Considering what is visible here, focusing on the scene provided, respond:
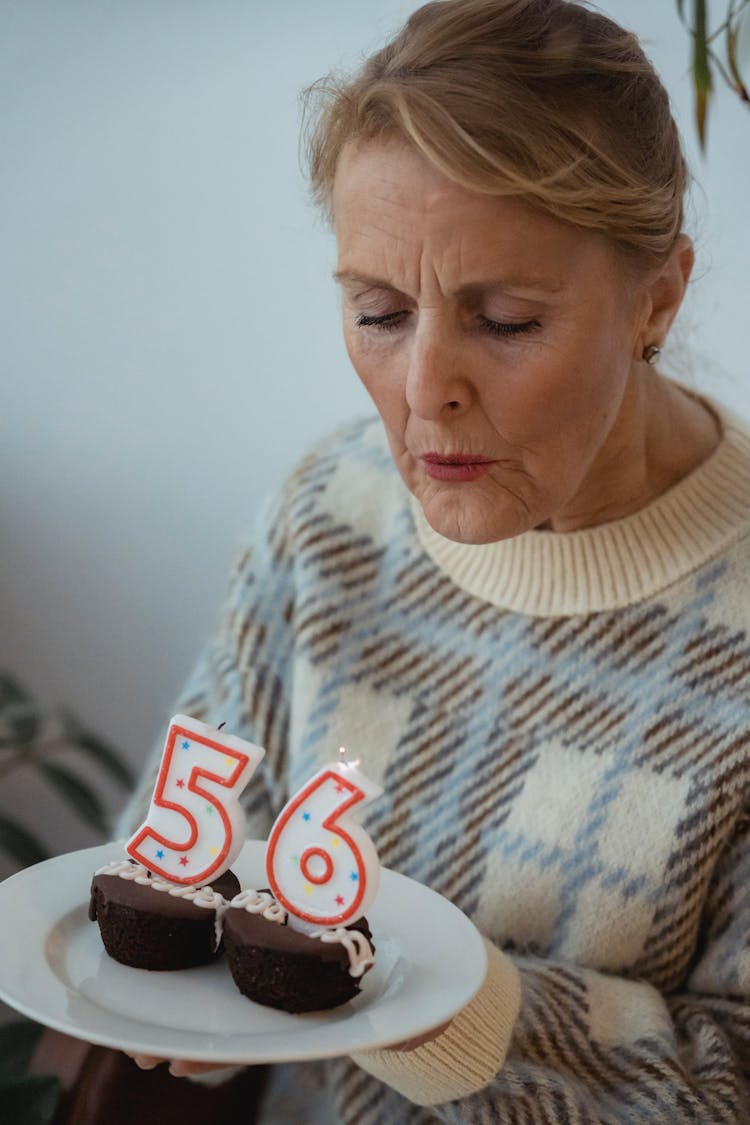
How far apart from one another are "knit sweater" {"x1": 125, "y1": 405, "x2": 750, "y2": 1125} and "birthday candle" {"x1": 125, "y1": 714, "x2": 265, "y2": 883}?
0.78 ft

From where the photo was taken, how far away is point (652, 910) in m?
1.26

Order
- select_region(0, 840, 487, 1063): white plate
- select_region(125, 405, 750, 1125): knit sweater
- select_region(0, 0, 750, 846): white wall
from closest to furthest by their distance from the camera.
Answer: select_region(0, 840, 487, 1063): white plate
select_region(125, 405, 750, 1125): knit sweater
select_region(0, 0, 750, 846): white wall

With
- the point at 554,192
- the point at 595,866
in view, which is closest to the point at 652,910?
the point at 595,866

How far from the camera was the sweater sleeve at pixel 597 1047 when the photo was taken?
107cm

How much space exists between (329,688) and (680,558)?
1.30ft

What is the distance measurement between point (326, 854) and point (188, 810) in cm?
12

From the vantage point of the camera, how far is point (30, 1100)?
1267 mm

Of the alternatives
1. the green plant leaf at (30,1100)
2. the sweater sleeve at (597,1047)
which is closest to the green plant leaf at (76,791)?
the green plant leaf at (30,1100)

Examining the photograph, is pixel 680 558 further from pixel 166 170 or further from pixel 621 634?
pixel 166 170

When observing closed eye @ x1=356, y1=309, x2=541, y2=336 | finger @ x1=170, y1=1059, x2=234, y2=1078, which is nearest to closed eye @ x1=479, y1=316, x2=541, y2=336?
closed eye @ x1=356, y1=309, x2=541, y2=336

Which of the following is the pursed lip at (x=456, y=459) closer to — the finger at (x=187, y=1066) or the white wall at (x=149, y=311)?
the finger at (x=187, y=1066)

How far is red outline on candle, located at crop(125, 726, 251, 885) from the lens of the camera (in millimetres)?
1022

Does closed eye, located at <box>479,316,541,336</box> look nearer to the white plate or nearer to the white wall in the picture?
the white plate

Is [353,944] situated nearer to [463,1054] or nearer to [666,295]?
[463,1054]
